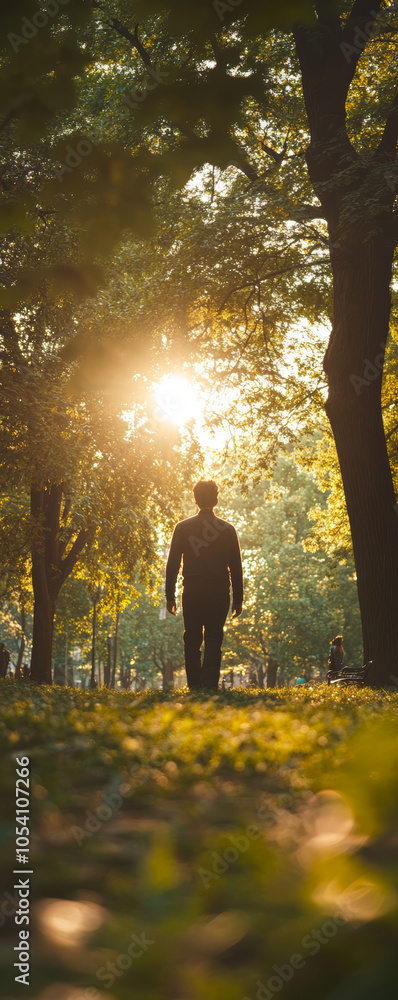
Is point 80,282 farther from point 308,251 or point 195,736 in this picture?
point 308,251

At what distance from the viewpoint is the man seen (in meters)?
9.07

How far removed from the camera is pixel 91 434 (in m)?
17.7

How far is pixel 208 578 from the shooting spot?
29.9 ft

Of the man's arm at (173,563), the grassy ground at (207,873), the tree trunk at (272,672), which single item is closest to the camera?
the grassy ground at (207,873)

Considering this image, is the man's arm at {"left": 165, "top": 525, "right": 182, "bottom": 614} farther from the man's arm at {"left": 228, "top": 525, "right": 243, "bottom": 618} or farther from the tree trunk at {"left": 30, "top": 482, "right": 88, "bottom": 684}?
the tree trunk at {"left": 30, "top": 482, "right": 88, "bottom": 684}

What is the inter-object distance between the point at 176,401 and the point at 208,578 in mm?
8453

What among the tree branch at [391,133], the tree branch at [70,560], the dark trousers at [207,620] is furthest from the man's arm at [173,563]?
the tree branch at [70,560]

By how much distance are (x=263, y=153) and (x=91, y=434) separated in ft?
23.5

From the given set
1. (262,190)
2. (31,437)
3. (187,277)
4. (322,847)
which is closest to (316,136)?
(262,190)

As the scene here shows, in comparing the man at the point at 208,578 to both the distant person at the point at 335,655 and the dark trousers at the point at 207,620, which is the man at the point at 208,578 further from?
the distant person at the point at 335,655

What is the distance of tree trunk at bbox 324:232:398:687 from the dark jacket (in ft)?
8.00

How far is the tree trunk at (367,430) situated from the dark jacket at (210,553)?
8.00 ft

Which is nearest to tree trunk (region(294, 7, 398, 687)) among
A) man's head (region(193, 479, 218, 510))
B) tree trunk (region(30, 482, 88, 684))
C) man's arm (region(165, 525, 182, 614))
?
man's head (region(193, 479, 218, 510))

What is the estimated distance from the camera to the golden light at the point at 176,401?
15258mm
